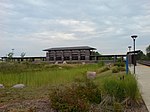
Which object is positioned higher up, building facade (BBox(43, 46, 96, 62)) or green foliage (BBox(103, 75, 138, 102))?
building facade (BBox(43, 46, 96, 62))

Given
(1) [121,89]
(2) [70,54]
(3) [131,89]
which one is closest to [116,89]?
(1) [121,89]

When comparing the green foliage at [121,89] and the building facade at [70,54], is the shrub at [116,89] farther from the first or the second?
the building facade at [70,54]

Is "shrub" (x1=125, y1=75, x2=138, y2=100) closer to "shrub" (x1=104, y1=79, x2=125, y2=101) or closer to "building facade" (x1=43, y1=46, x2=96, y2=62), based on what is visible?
"shrub" (x1=104, y1=79, x2=125, y2=101)

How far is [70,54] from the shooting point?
6006cm

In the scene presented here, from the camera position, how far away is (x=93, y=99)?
7301mm

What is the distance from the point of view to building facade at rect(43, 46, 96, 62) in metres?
59.1

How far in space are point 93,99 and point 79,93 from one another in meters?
0.54

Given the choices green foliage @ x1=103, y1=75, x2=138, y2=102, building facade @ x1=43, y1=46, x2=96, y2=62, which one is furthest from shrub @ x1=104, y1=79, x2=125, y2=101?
building facade @ x1=43, y1=46, x2=96, y2=62

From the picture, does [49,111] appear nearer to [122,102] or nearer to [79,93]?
[79,93]

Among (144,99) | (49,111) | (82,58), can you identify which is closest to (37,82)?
(144,99)

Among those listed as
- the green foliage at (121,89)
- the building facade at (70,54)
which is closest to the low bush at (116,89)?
the green foliage at (121,89)

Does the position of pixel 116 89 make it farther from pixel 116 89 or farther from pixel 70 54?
pixel 70 54

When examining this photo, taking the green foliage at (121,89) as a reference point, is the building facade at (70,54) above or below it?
above

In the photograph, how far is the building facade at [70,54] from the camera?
59125 mm
